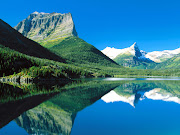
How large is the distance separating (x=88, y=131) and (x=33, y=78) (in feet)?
314

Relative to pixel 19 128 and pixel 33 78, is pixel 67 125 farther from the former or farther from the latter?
pixel 33 78

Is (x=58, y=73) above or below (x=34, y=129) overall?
above

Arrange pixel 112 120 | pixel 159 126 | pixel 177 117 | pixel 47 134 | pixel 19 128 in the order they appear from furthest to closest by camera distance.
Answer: pixel 177 117 → pixel 112 120 → pixel 159 126 → pixel 19 128 → pixel 47 134

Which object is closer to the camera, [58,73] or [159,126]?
[159,126]

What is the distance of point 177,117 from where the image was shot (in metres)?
22.2

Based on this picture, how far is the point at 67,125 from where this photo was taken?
18.4 meters

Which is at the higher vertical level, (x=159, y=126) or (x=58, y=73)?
(x=58, y=73)

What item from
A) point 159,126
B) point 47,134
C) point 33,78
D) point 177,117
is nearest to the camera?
point 47,134

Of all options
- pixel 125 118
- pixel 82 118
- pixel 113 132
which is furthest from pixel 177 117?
pixel 82 118

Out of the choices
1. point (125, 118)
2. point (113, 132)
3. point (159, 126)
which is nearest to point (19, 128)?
point (113, 132)

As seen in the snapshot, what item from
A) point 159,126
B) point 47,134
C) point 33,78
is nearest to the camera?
point 47,134

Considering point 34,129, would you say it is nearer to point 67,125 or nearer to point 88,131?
point 67,125

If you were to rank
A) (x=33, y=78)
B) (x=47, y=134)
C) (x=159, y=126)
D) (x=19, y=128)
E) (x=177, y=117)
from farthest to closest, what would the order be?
(x=33, y=78)
(x=177, y=117)
(x=159, y=126)
(x=19, y=128)
(x=47, y=134)

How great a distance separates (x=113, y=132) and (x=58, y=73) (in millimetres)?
118352
